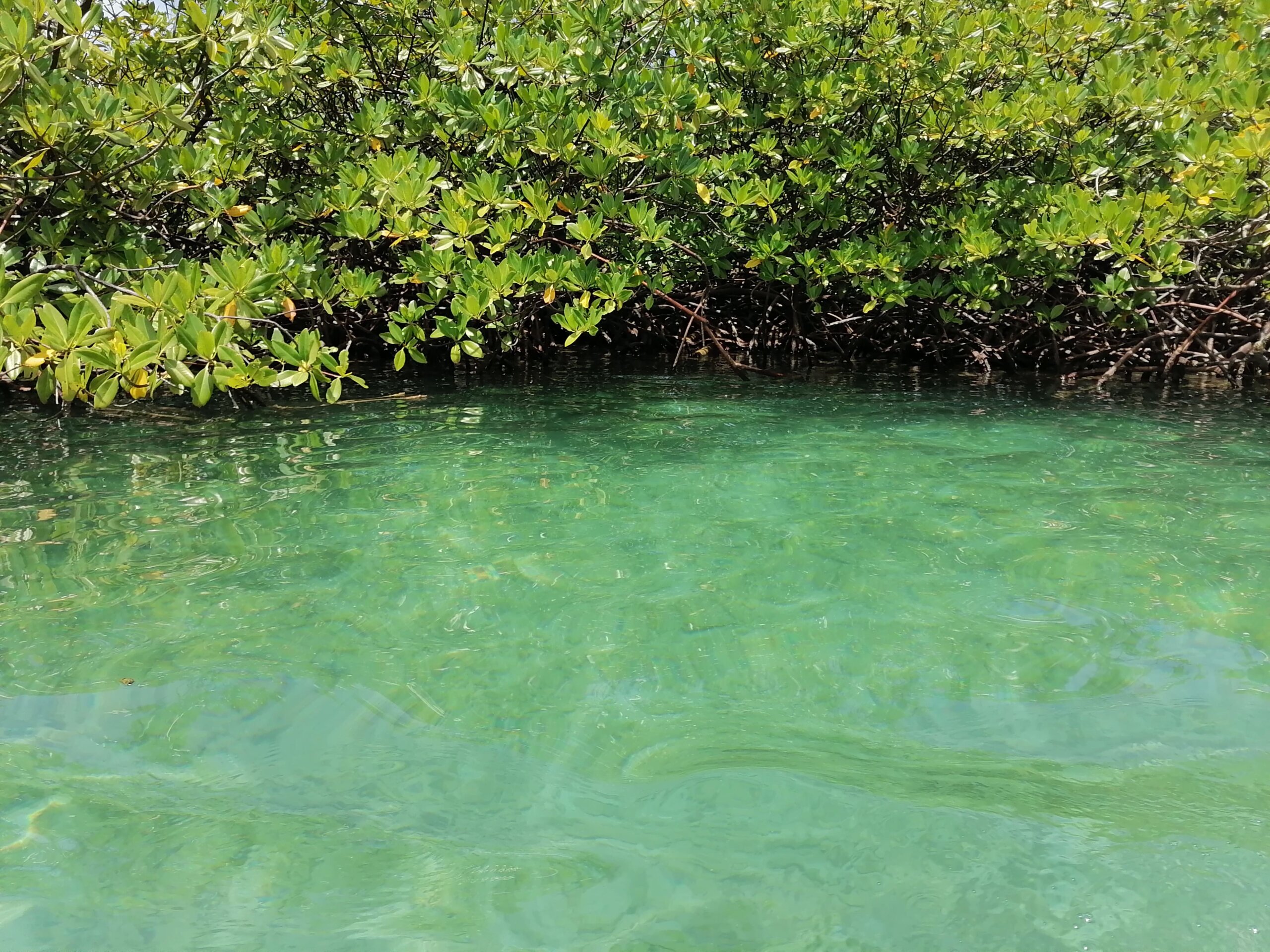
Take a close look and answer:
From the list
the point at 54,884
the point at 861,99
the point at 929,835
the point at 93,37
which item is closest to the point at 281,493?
the point at 54,884

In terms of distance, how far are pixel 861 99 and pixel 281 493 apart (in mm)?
4423

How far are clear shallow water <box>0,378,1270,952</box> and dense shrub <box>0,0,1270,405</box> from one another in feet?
4.95

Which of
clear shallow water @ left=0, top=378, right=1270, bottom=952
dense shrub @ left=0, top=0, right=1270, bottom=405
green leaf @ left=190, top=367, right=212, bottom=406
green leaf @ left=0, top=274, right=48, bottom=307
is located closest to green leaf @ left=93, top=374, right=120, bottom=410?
green leaf @ left=190, top=367, right=212, bottom=406

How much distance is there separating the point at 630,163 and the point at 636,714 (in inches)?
183

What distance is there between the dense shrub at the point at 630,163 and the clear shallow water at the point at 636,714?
1.51 metres

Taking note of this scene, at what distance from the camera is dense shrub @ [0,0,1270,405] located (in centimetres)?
457

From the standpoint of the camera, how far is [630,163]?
582 cm

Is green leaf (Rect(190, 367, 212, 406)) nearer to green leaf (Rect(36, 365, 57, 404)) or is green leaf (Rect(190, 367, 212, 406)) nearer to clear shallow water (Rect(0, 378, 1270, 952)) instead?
clear shallow water (Rect(0, 378, 1270, 952))

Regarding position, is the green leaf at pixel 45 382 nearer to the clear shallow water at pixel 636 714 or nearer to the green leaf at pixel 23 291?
the green leaf at pixel 23 291

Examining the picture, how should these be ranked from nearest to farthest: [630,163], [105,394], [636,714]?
[636,714], [105,394], [630,163]

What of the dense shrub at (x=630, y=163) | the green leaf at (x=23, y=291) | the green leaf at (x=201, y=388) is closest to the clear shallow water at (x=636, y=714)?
the green leaf at (x=201, y=388)

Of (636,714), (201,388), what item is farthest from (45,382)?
(636,714)

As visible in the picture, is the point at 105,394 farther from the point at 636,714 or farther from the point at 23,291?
the point at 636,714

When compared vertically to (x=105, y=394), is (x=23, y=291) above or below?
above
